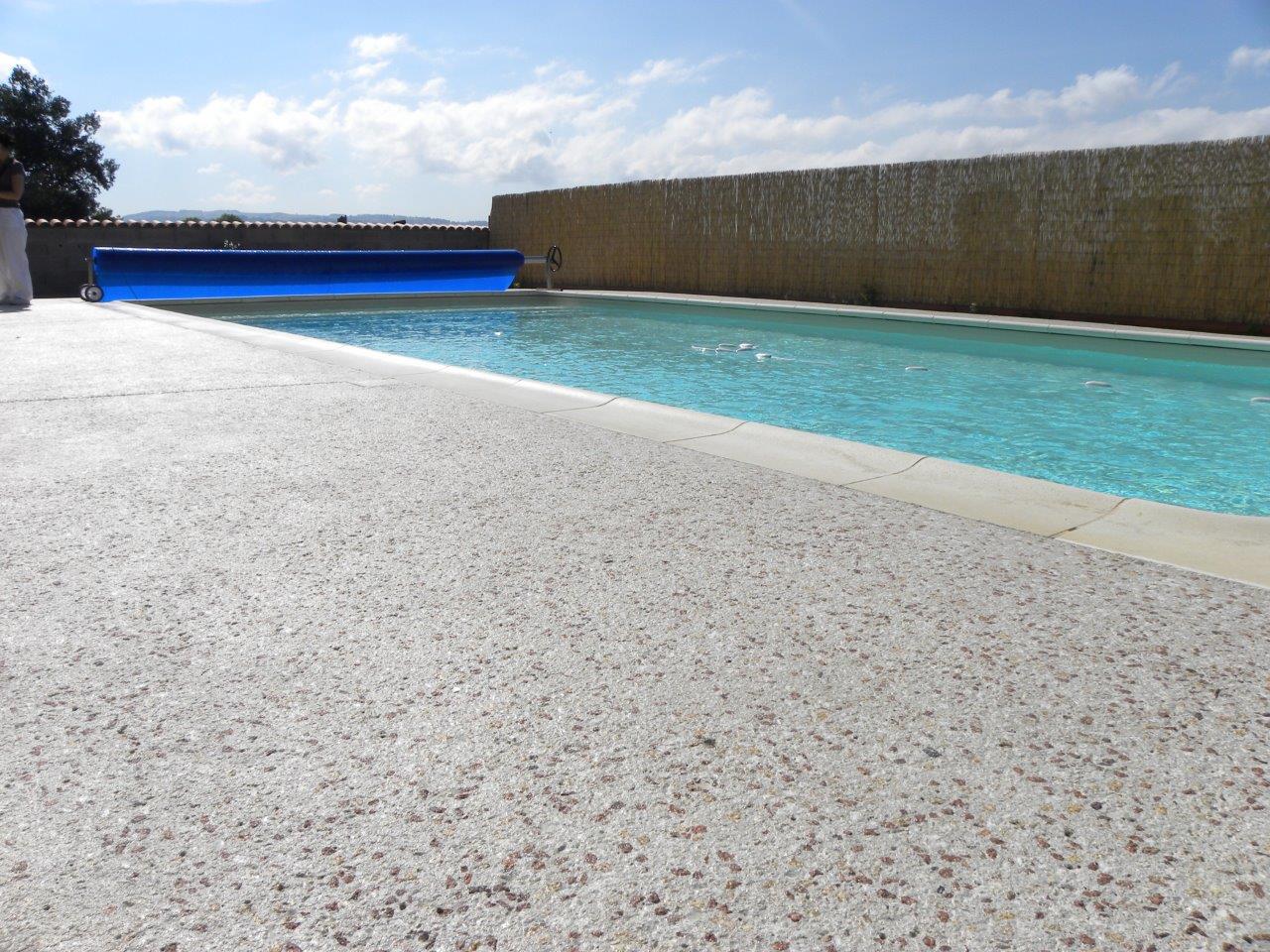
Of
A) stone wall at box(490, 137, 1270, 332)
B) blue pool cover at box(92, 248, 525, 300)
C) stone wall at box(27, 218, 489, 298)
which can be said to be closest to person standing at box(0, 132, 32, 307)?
blue pool cover at box(92, 248, 525, 300)

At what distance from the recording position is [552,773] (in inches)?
63.2

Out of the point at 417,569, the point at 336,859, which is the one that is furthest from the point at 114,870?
the point at 417,569

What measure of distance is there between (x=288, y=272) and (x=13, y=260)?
12.8ft

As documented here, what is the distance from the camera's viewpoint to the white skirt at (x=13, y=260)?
37.5ft

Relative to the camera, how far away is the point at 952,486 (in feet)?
11.7

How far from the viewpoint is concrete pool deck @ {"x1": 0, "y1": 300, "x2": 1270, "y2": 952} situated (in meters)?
1.29

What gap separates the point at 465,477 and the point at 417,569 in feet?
3.39

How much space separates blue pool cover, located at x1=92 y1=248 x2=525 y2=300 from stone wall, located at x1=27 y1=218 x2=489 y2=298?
97.9 inches

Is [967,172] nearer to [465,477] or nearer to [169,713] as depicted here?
[465,477]

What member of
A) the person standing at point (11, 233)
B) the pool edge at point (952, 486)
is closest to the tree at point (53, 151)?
the person standing at point (11, 233)

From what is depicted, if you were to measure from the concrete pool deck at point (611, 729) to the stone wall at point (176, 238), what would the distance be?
15055 millimetres

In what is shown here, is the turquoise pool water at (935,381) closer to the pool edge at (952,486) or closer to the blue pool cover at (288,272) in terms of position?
the blue pool cover at (288,272)

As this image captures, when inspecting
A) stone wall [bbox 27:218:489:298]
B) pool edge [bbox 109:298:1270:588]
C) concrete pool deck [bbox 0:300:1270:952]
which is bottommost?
concrete pool deck [bbox 0:300:1270:952]

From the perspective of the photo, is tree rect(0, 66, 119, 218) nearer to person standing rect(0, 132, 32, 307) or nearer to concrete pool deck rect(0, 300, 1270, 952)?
person standing rect(0, 132, 32, 307)
